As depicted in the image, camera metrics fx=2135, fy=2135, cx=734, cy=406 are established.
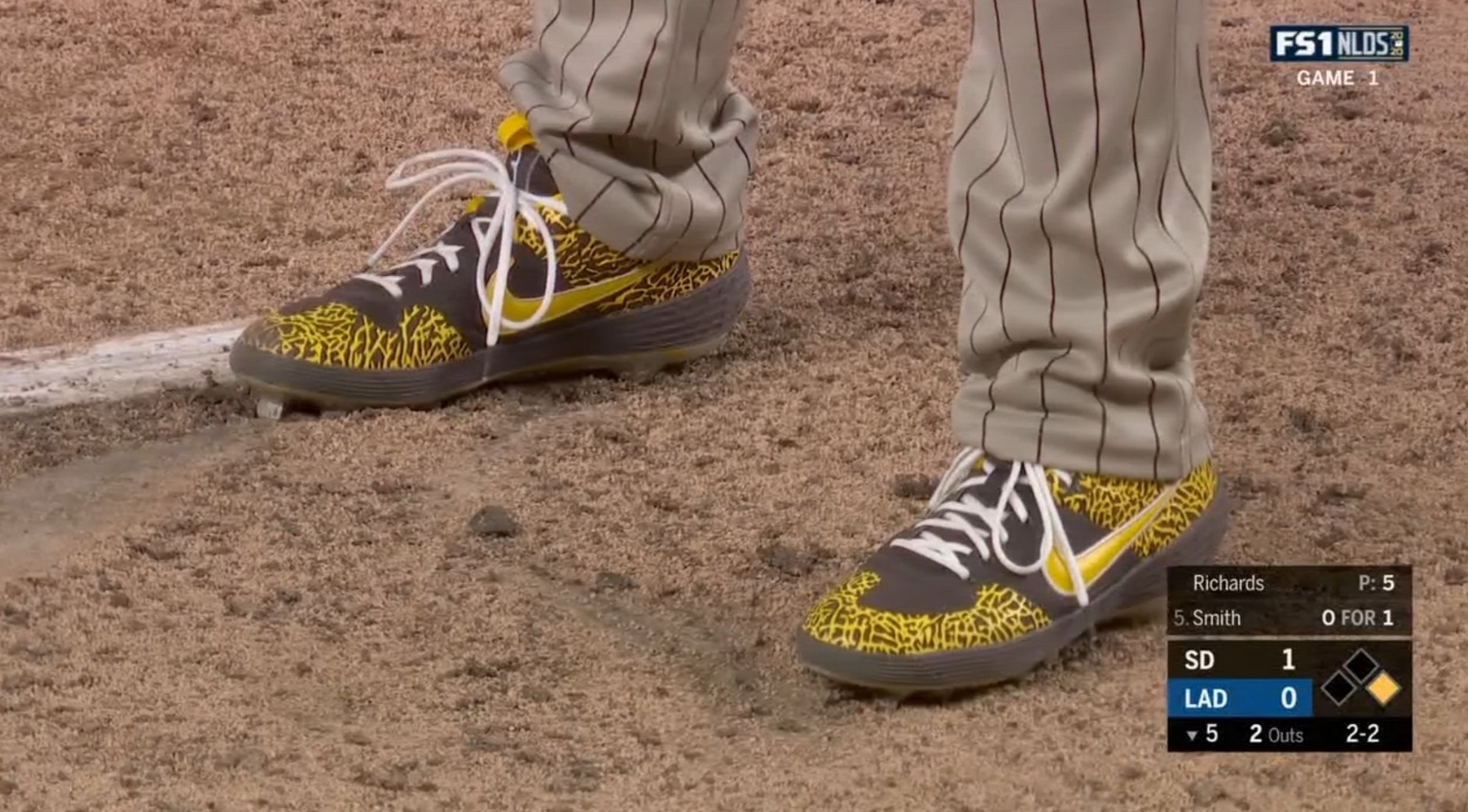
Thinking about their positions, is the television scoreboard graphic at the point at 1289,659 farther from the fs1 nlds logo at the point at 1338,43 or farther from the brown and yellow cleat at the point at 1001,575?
the fs1 nlds logo at the point at 1338,43

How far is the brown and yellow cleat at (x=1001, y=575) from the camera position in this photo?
1.18 metres

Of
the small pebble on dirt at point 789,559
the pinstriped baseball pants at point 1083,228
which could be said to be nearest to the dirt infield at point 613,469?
the small pebble on dirt at point 789,559

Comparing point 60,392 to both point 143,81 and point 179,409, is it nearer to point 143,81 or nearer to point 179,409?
point 179,409

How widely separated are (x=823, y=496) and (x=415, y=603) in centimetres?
30

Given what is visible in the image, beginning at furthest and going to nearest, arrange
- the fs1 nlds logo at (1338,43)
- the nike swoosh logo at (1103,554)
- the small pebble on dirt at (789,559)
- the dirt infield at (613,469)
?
the fs1 nlds logo at (1338,43)
the small pebble on dirt at (789,559)
the nike swoosh logo at (1103,554)
the dirt infield at (613,469)

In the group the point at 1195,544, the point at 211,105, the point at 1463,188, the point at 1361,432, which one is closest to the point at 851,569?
the point at 1195,544

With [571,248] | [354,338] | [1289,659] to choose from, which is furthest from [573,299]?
[1289,659]

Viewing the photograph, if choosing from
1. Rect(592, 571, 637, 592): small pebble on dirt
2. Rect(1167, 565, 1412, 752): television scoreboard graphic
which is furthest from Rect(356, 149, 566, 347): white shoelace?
Rect(1167, 565, 1412, 752): television scoreboard graphic

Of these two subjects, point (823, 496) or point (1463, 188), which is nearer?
point (823, 496)

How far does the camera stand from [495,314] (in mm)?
1608

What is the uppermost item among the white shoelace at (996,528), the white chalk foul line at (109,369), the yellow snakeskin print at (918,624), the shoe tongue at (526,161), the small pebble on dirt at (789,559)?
the shoe tongue at (526,161)

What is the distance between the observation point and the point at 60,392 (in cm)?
161

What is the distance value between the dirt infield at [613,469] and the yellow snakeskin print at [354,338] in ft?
0.16

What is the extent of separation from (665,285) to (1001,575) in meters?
0.52
